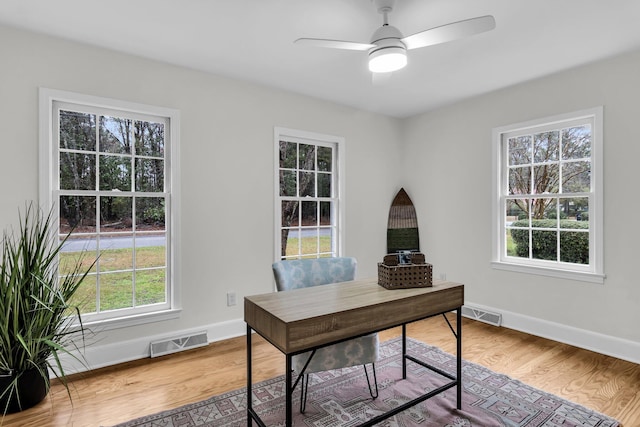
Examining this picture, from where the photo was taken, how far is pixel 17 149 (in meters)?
2.48

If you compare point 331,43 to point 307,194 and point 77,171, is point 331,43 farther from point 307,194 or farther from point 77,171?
point 77,171

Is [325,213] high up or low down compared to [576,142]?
down

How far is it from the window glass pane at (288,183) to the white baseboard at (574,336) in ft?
8.38

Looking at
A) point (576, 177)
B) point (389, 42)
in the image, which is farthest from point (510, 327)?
point (389, 42)

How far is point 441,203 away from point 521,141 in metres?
1.12

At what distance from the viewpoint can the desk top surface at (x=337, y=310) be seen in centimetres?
157

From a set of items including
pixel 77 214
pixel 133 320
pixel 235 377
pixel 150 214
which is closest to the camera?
pixel 235 377

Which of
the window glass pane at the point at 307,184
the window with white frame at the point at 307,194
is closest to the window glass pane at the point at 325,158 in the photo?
the window with white frame at the point at 307,194

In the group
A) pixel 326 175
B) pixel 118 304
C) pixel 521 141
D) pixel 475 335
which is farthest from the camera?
pixel 326 175

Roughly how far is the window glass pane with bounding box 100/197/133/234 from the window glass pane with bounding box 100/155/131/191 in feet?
0.33

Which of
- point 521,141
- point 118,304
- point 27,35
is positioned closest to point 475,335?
point 521,141

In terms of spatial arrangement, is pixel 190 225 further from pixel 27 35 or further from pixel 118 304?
pixel 27 35

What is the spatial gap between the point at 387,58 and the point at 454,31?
0.39 metres

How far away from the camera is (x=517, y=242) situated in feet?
12.3
